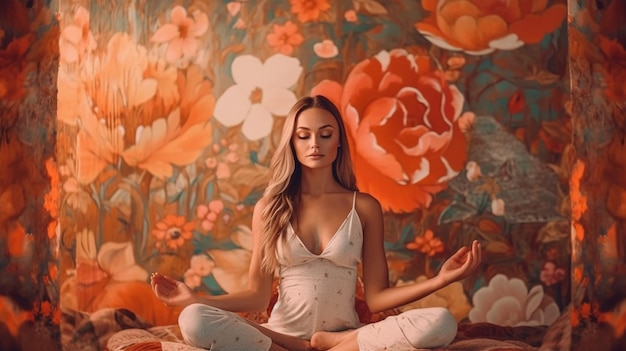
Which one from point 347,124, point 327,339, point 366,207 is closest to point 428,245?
point 347,124

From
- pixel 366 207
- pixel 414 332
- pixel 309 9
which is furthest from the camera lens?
pixel 309 9

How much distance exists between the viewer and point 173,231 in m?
3.55

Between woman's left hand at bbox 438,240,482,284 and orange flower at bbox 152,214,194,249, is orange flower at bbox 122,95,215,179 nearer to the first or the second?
orange flower at bbox 152,214,194,249

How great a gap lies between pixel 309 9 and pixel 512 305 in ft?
4.69

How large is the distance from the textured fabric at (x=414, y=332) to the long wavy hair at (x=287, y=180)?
1.56 feet

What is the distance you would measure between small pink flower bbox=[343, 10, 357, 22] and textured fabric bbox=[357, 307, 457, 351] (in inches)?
58.6

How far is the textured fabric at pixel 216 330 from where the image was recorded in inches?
95.4

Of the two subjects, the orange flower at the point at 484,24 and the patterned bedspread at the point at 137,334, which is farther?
the orange flower at the point at 484,24

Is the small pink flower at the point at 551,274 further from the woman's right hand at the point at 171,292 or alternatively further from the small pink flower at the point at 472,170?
the woman's right hand at the point at 171,292

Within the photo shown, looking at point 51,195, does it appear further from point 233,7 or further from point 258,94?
point 233,7

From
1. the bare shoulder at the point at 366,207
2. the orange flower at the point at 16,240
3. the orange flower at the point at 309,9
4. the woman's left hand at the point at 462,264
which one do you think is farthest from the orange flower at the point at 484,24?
the orange flower at the point at 16,240

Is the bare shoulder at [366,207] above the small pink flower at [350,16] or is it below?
below

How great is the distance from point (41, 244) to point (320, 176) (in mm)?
886

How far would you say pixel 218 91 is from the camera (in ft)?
11.7
